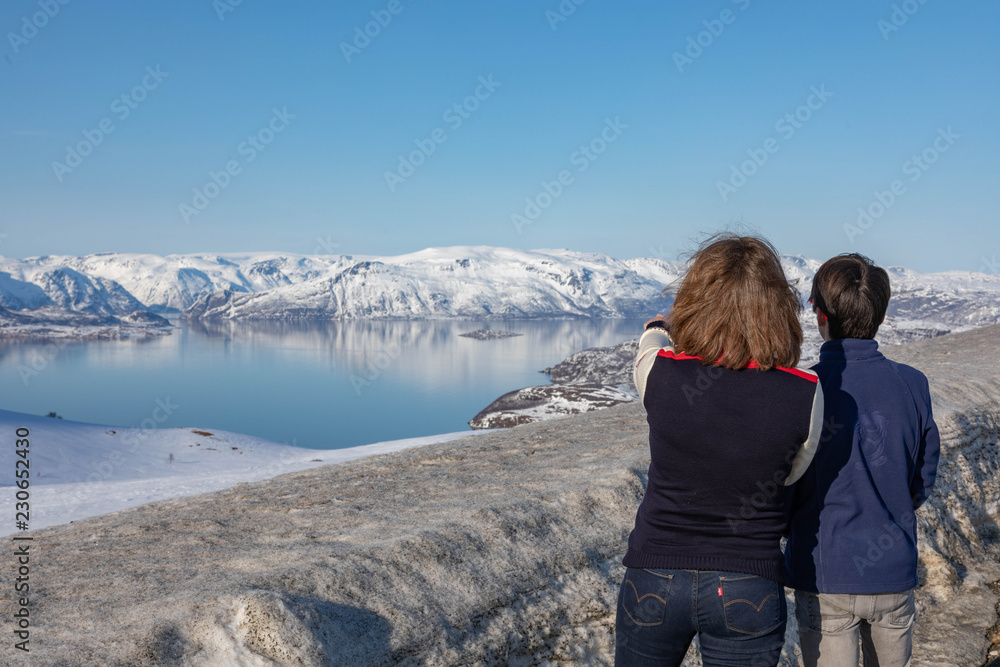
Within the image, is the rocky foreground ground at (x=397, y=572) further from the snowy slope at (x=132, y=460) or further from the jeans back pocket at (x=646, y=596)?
the snowy slope at (x=132, y=460)

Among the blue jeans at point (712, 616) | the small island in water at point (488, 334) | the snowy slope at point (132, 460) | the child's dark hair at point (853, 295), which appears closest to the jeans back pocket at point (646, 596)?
the blue jeans at point (712, 616)

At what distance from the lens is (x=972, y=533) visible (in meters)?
5.92

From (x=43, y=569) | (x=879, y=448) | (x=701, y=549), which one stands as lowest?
(x=43, y=569)

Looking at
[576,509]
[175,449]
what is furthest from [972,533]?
[175,449]

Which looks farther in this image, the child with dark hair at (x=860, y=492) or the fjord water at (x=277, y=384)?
the fjord water at (x=277, y=384)

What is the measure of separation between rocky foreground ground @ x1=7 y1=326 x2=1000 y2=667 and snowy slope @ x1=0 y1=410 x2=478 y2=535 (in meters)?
6.62

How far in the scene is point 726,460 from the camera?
204cm

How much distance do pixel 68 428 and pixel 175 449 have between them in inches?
141

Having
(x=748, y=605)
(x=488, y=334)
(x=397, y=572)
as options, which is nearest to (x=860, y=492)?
(x=748, y=605)

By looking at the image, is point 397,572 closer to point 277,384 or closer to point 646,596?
point 646,596

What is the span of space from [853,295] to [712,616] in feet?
4.39

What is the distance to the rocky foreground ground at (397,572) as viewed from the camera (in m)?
2.77

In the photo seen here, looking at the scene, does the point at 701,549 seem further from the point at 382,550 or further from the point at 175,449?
the point at 175,449

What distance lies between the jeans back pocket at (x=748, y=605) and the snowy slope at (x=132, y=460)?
435 inches
